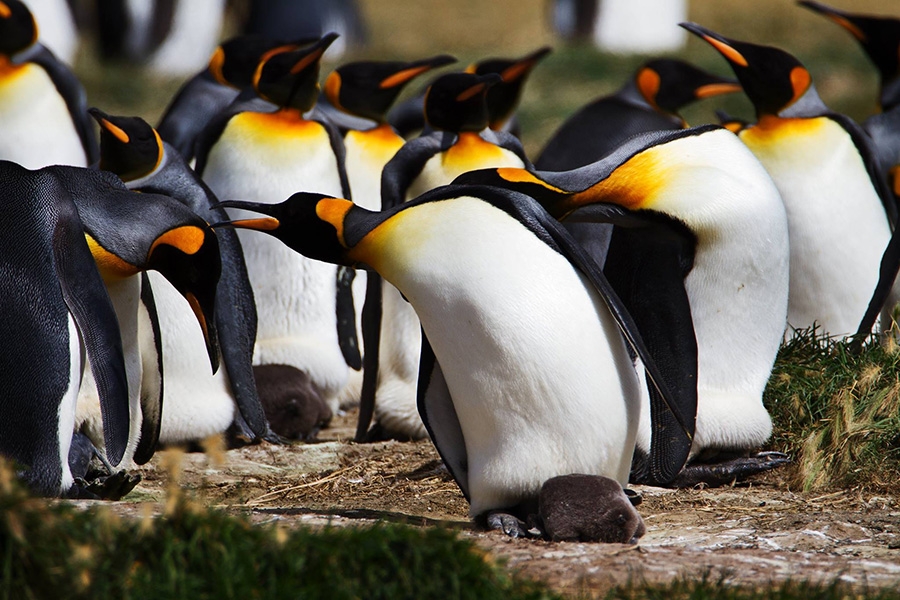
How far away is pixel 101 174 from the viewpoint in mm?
3729

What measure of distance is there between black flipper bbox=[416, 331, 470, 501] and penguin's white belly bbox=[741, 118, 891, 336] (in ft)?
7.54

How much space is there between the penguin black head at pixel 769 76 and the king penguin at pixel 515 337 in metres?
2.27

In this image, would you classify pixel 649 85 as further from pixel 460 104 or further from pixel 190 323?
pixel 190 323

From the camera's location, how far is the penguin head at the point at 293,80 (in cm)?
575

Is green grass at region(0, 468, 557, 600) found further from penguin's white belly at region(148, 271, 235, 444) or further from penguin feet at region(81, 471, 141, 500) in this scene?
penguin's white belly at region(148, 271, 235, 444)

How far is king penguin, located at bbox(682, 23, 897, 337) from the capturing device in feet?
17.3

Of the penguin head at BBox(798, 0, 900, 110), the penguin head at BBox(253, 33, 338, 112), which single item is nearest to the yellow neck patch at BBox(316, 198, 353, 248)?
the penguin head at BBox(253, 33, 338, 112)

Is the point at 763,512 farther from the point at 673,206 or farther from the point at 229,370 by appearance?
the point at 229,370

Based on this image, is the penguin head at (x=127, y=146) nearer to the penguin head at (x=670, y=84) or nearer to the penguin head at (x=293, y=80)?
the penguin head at (x=293, y=80)

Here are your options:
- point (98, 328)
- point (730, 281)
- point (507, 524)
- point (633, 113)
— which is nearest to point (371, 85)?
point (633, 113)

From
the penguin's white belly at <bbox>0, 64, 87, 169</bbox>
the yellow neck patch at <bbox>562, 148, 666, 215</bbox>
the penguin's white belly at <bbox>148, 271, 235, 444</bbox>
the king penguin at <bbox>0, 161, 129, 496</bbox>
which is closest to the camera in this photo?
the king penguin at <bbox>0, 161, 129, 496</bbox>

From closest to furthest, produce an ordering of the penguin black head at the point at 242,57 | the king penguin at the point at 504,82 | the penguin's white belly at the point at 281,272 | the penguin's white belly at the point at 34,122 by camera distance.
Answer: the penguin's white belly at the point at 281,272
the penguin's white belly at the point at 34,122
the king penguin at the point at 504,82
the penguin black head at the point at 242,57

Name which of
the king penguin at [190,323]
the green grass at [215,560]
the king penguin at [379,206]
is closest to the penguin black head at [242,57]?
the king penguin at [379,206]

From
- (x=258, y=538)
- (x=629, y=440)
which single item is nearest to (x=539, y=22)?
(x=629, y=440)
